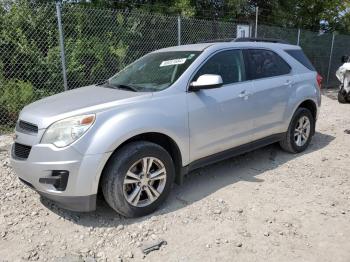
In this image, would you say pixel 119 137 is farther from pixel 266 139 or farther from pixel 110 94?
pixel 266 139

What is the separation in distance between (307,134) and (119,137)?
3.57m

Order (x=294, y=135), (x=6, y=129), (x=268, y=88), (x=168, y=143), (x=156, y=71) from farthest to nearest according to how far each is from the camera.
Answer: (x=6, y=129) < (x=294, y=135) < (x=268, y=88) < (x=156, y=71) < (x=168, y=143)

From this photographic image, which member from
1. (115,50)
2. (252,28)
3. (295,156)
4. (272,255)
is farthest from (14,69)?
(252,28)

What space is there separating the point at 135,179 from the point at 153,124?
576mm

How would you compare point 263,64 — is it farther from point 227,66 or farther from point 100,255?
point 100,255

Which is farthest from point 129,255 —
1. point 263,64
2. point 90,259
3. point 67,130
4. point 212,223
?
point 263,64

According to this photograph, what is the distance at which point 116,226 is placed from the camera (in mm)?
3422

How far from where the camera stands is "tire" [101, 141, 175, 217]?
10.7ft

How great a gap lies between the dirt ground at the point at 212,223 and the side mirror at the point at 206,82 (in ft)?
4.13

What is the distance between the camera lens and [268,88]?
469 cm

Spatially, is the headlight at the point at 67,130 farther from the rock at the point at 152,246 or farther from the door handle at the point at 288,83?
the door handle at the point at 288,83

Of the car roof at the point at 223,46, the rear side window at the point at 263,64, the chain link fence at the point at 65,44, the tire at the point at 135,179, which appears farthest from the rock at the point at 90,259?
the chain link fence at the point at 65,44

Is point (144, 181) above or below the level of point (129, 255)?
above

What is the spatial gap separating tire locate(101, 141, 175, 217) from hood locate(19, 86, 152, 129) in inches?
18.6
